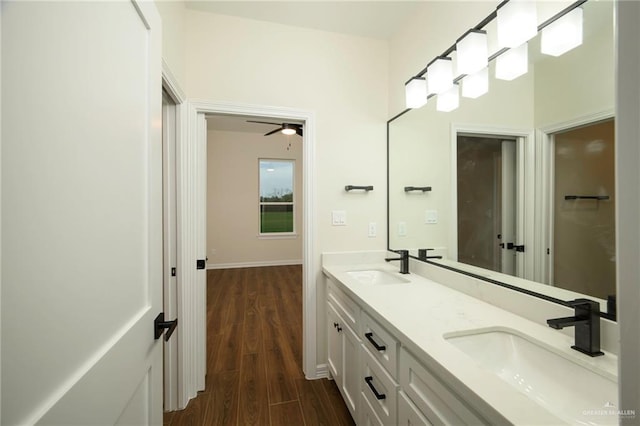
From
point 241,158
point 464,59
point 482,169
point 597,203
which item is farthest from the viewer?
point 241,158

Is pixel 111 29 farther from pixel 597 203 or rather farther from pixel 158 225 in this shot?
pixel 597 203

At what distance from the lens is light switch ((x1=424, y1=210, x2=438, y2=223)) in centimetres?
184

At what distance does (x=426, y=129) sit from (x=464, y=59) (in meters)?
0.54

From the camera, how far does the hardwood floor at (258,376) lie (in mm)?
1721

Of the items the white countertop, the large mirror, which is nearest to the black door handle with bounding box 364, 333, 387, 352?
the white countertop

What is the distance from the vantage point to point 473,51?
1350 mm

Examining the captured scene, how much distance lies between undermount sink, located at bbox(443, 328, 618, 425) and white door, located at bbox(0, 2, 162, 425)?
41.0 inches

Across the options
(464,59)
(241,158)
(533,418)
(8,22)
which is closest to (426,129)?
(464,59)

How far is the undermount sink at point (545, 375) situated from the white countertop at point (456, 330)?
0.08 feet

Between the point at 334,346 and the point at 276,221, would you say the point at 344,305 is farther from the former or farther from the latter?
the point at 276,221

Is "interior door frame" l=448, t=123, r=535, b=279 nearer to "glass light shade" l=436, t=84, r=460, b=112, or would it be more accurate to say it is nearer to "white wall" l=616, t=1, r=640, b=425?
"glass light shade" l=436, t=84, r=460, b=112

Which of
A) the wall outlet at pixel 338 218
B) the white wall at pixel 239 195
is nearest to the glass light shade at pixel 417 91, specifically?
the wall outlet at pixel 338 218

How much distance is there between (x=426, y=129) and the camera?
1896 mm

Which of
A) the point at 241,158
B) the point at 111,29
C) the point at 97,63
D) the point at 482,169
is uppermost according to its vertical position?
the point at 241,158
